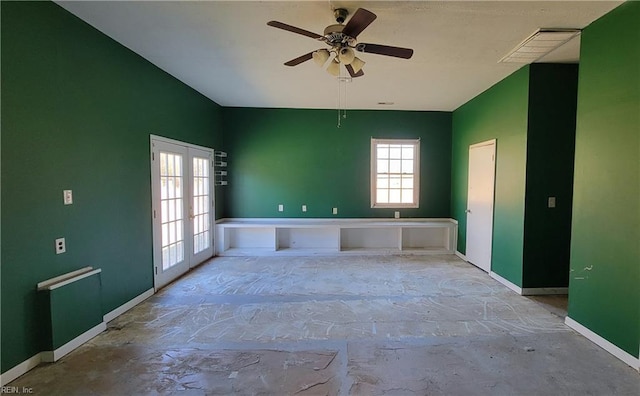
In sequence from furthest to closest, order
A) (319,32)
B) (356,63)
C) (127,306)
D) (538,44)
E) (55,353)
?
(127,306) < (538,44) < (319,32) < (356,63) < (55,353)

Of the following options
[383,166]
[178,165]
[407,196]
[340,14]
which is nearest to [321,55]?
[340,14]

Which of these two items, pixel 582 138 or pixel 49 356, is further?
pixel 582 138

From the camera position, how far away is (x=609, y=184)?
2.47 metres

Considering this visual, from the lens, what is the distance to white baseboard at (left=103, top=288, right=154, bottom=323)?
296 centimetres

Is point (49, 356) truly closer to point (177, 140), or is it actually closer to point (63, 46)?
point (63, 46)

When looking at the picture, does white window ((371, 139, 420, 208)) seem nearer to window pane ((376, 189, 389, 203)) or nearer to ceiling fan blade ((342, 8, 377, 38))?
window pane ((376, 189, 389, 203))

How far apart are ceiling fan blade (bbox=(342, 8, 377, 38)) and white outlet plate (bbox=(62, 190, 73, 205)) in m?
2.61

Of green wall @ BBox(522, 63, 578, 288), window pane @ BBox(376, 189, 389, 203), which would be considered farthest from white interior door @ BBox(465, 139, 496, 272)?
window pane @ BBox(376, 189, 389, 203)

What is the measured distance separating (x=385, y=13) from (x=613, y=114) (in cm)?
204

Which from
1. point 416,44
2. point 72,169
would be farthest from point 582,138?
point 72,169

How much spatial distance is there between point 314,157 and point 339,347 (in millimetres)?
4008

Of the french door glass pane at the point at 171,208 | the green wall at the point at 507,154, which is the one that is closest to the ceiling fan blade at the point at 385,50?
the green wall at the point at 507,154

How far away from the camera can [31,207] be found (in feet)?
7.20

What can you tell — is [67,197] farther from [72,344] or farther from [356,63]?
[356,63]
